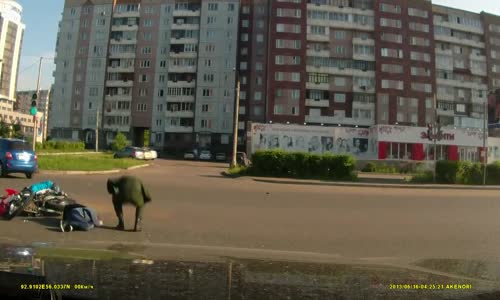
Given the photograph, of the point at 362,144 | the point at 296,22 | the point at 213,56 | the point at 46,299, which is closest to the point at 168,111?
the point at 213,56

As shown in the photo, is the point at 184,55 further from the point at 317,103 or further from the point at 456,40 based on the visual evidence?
the point at 456,40

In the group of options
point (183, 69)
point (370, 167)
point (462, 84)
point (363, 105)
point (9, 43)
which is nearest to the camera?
point (370, 167)

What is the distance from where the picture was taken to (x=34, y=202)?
31.3ft

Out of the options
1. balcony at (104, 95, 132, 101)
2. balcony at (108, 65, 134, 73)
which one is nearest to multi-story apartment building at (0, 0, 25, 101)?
balcony at (104, 95, 132, 101)

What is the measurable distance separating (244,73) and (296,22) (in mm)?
13704

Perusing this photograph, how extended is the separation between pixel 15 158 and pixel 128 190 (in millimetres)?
10984

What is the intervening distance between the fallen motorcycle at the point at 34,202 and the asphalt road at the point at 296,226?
307mm

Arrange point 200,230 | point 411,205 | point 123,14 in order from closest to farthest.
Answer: point 200,230, point 411,205, point 123,14

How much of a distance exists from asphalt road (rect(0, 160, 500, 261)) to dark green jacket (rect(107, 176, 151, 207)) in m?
0.67

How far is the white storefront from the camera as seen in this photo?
46.5m

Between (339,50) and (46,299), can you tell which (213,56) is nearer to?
(339,50)

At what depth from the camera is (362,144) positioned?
161 ft

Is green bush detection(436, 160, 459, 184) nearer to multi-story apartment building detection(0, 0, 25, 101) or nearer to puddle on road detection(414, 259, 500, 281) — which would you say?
puddle on road detection(414, 259, 500, 281)

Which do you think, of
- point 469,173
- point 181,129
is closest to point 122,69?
point 181,129
